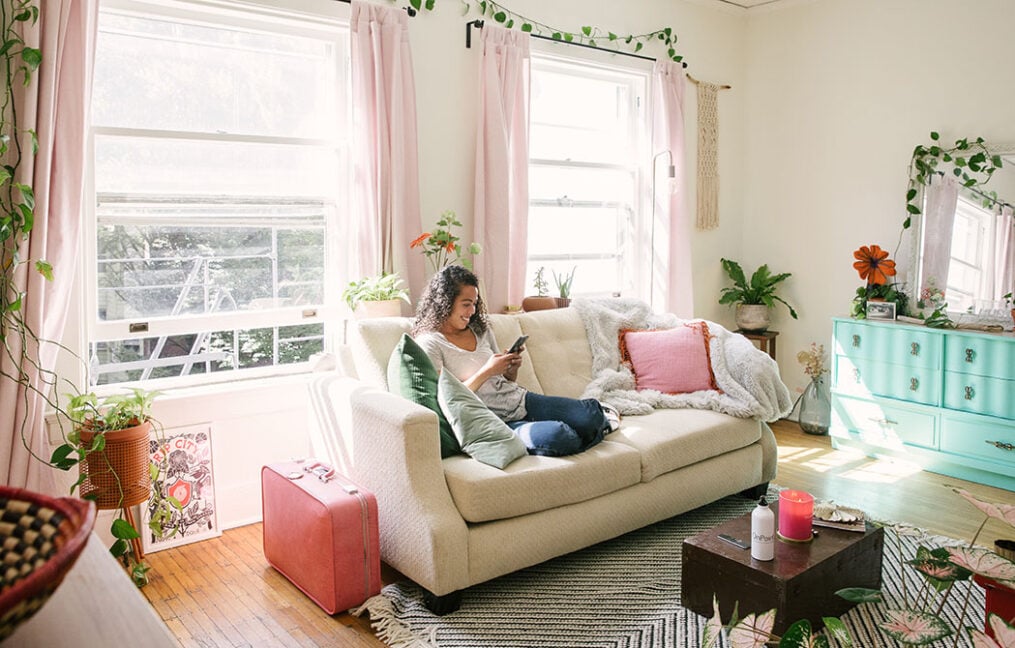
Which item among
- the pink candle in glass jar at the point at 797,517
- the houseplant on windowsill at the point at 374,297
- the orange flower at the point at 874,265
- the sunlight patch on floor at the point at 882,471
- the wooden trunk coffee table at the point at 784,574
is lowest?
the sunlight patch on floor at the point at 882,471

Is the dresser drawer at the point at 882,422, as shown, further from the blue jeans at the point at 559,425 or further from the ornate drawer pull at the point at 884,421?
the blue jeans at the point at 559,425

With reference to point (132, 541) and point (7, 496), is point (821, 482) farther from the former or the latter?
point (7, 496)

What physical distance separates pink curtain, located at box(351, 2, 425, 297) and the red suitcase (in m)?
1.14

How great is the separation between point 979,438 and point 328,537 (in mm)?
3188

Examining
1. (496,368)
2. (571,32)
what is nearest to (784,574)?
(496,368)

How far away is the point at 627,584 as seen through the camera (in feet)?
9.27

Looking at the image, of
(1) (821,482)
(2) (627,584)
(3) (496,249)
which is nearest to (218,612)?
(2) (627,584)

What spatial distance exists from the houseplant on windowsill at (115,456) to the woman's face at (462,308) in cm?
114

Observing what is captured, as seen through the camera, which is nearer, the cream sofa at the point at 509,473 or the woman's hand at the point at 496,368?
the cream sofa at the point at 509,473

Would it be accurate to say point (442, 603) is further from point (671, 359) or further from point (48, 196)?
point (48, 196)

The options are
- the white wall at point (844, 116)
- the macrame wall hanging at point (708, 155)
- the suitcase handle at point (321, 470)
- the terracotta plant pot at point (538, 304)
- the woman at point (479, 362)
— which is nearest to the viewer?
the suitcase handle at point (321, 470)

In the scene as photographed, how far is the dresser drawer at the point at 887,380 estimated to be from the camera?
165 inches

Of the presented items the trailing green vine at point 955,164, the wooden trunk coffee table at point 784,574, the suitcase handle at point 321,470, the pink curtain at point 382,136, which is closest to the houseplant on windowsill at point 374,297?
the pink curtain at point 382,136

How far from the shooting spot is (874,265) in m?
4.60
